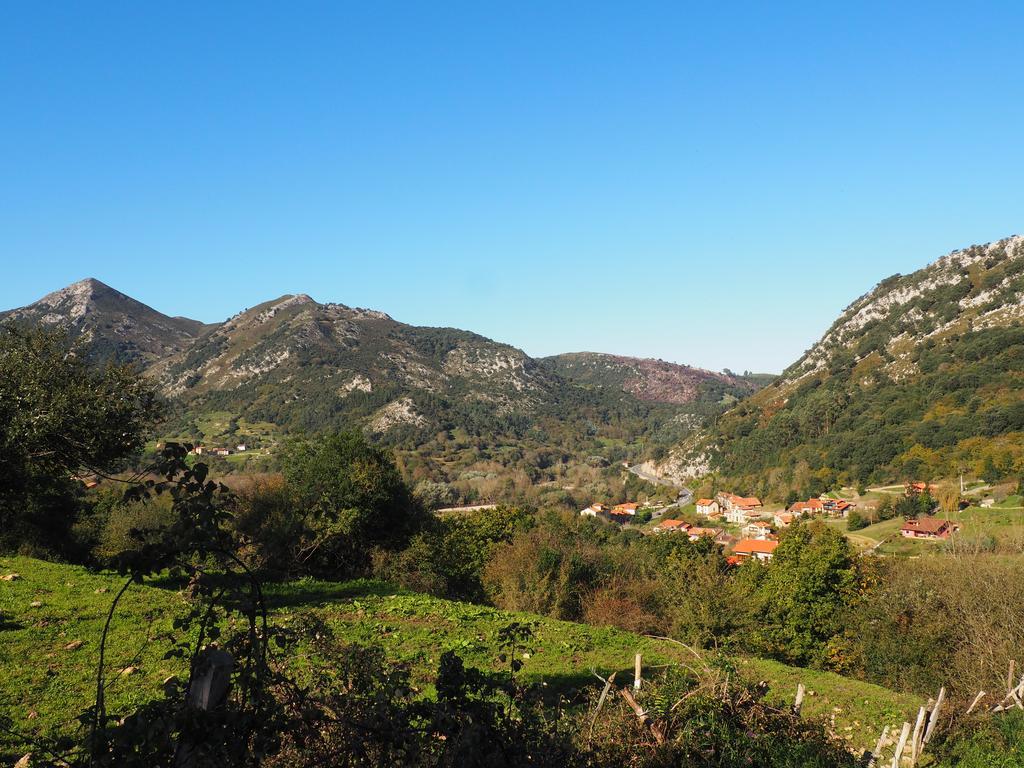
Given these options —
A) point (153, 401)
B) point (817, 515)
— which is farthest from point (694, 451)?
point (153, 401)

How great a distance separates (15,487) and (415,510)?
59.2ft

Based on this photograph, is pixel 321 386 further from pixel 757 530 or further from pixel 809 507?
pixel 809 507

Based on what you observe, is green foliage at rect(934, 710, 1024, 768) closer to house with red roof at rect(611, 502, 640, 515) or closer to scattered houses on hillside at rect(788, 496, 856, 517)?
scattered houses on hillside at rect(788, 496, 856, 517)

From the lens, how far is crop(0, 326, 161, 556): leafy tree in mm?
11781

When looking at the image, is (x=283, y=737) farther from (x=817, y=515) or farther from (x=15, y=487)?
(x=817, y=515)

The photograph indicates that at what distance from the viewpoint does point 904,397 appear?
99000 mm

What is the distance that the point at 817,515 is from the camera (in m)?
74.9

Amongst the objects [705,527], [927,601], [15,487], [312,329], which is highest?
[312,329]

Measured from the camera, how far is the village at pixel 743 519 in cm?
A: 5741

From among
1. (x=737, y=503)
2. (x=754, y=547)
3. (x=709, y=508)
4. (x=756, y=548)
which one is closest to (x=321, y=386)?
(x=709, y=508)

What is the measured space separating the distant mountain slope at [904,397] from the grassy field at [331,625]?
73.8 m

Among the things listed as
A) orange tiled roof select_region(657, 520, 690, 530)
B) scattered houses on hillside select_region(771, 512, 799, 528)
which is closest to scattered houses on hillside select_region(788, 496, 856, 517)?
scattered houses on hillside select_region(771, 512, 799, 528)

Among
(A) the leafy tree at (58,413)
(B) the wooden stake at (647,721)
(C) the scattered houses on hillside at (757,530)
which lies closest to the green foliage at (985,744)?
(B) the wooden stake at (647,721)

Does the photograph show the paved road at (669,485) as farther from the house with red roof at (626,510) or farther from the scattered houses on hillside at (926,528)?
the scattered houses on hillside at (926,528)
